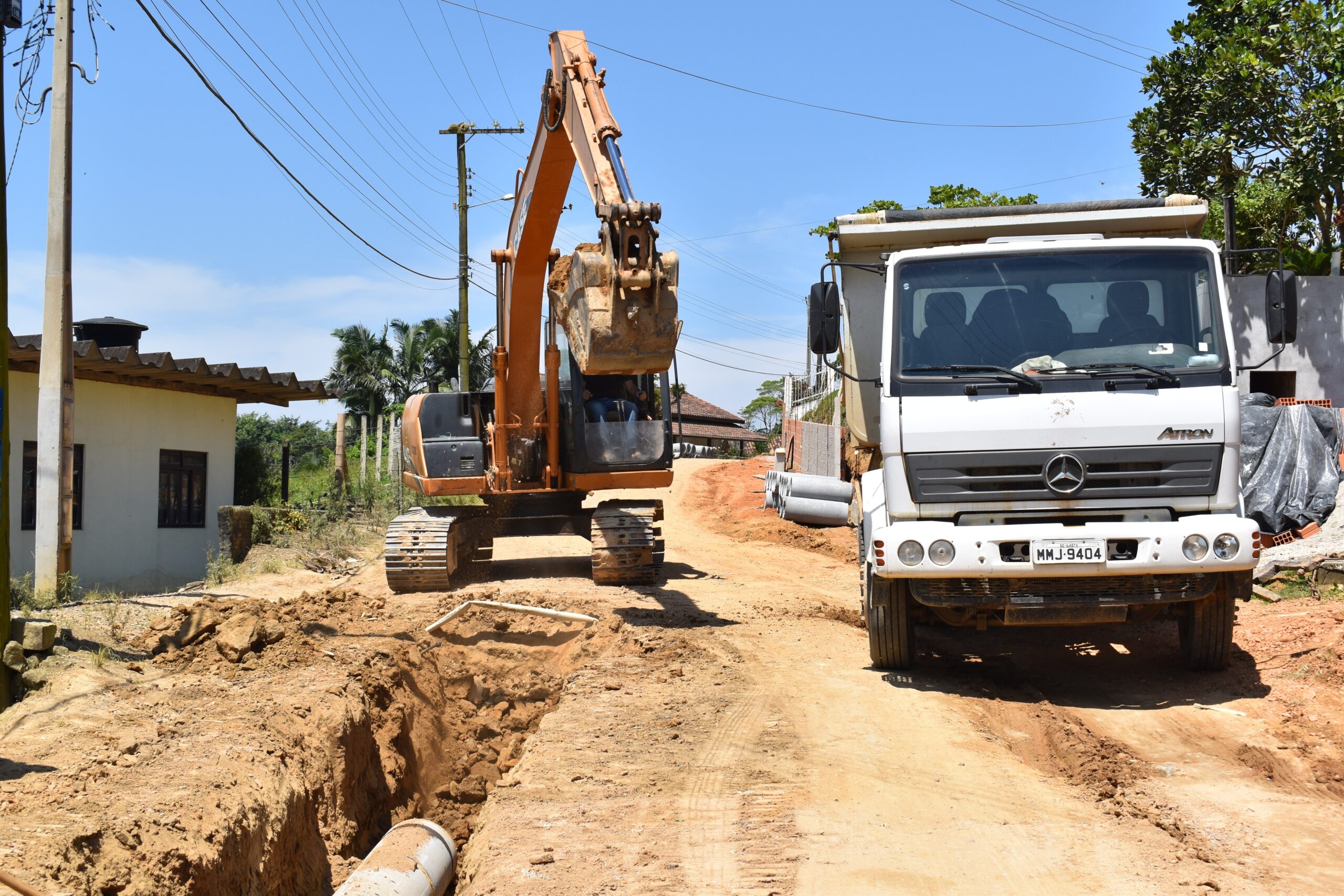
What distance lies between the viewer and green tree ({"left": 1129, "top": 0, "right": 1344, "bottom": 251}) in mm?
17703

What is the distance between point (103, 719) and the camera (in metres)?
6.15

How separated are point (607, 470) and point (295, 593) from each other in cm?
416

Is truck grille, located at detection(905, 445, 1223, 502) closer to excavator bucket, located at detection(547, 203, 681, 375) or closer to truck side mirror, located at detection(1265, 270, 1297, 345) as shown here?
truck side mirror, located at detection(1265, 270, 1297, 345)

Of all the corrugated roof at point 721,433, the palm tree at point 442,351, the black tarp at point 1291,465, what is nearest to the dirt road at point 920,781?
the black tarp at point 1291,465

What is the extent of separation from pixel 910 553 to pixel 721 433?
61.2 meters

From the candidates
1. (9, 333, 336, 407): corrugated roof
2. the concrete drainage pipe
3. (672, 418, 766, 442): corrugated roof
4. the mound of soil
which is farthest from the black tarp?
(672, 418, 766, 442): corrugated roof

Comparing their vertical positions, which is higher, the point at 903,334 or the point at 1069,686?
the point at 903,334

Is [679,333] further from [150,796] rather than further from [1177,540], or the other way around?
[150,796]

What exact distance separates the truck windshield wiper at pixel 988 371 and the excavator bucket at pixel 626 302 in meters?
2.24

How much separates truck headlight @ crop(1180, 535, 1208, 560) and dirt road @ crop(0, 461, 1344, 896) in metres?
1.02

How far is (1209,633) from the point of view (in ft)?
24.2

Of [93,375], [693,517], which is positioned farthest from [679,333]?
[693,517]

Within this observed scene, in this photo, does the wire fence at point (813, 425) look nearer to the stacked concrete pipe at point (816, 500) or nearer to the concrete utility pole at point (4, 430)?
the stacked concrete pipe at point (816, 500)

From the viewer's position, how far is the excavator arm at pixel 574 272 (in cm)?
836
